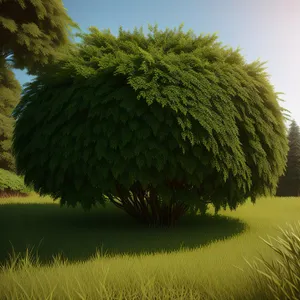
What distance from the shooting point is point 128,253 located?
7.47 meters

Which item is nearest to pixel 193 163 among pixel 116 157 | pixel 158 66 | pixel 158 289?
pixel 116 157

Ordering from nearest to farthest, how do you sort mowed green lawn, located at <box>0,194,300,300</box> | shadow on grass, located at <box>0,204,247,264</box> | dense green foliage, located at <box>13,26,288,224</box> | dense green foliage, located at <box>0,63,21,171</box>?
mowed green lawn, located at <box>0,194,300,300</box> < shadow on grass, located at <box>0,204,247,264</box> < dense green foliage, located at <box>13,26,288,224</box> < dense green foliage, located at <box>0,63,21,171</box>

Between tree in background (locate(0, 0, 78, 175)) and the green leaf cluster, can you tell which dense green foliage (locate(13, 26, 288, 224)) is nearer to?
tree in background (locate(0, 0, 78, 175))

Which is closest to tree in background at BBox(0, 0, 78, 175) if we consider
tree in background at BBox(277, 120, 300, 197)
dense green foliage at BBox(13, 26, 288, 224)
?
dense green foliage at BBox(13, 26, 288, 224)

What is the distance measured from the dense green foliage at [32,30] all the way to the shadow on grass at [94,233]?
702 cm

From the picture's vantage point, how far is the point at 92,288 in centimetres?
457

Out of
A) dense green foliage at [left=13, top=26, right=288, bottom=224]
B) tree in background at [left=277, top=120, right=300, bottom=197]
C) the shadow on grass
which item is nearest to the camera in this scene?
the shadow on grass

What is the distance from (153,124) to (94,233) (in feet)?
11.1

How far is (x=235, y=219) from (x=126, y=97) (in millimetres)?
6350

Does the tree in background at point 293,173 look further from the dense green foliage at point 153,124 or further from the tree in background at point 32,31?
the dense green foliage at point 153,124

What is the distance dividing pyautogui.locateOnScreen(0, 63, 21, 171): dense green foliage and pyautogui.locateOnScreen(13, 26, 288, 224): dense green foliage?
10.8 m

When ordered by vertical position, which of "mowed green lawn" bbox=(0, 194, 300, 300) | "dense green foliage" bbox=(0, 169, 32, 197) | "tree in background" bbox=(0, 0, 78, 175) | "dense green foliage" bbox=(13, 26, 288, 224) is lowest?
"dense green foliage" bbox=(0, 169, 32, 197)

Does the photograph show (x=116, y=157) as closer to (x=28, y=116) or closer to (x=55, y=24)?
(x=28, y=116)

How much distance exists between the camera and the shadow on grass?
25.8 feet
